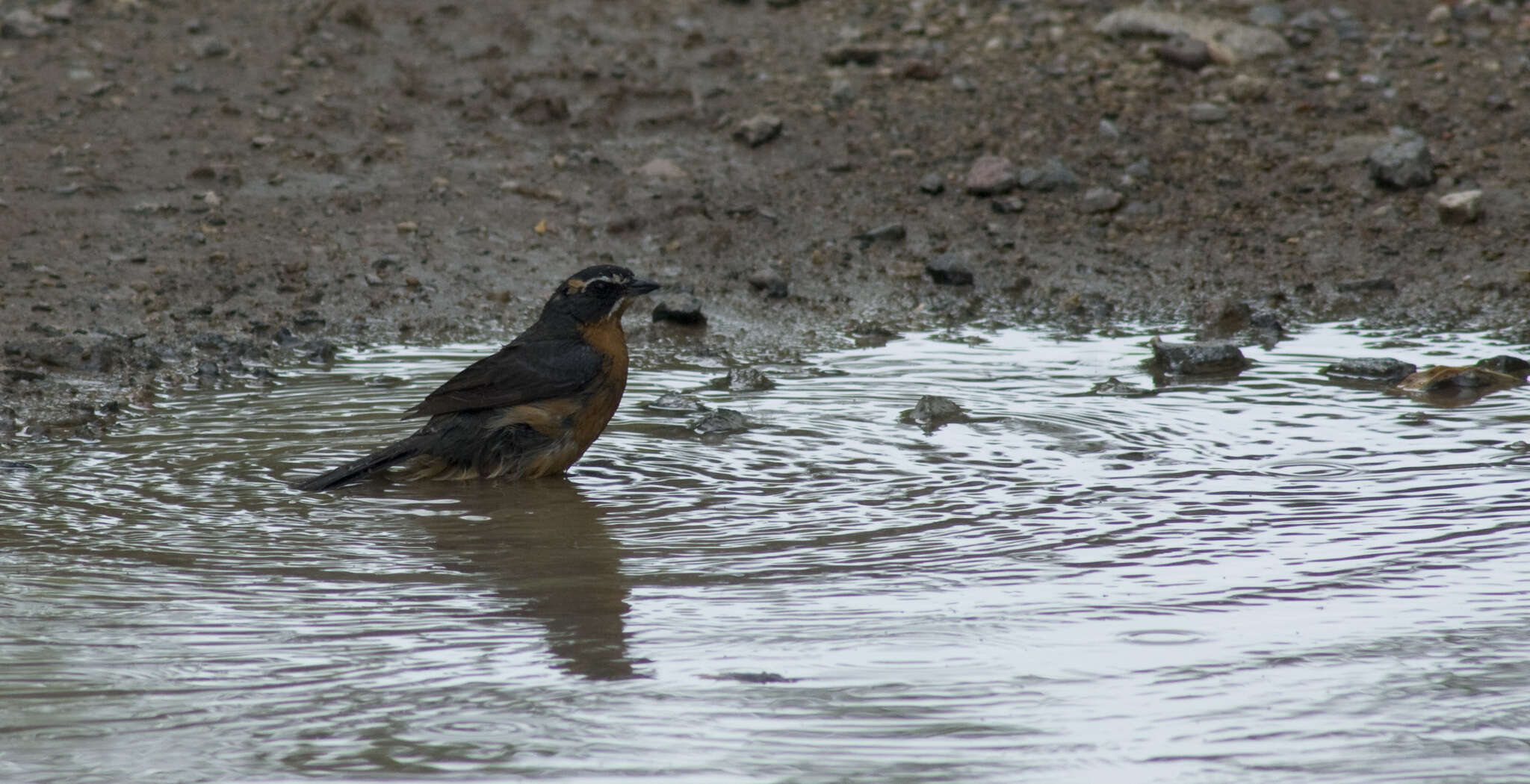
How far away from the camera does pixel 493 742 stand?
3.58m

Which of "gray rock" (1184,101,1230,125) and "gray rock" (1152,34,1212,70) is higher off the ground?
"gray rock" (1152,34,1212,70)

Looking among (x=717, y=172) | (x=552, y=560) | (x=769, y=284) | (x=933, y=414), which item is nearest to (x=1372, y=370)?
(x=933, y=414)

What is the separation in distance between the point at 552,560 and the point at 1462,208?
5.84 m

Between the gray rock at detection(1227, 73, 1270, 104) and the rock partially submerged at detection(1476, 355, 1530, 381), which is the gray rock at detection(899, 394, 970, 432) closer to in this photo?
the rock partially submerged at detection(1476, 355, 1530, 381)

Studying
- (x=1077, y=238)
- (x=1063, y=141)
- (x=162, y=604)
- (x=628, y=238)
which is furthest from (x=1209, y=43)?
(x=162, y=604)

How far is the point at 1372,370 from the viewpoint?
7.13 m

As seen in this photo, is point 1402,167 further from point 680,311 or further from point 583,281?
point 583,281

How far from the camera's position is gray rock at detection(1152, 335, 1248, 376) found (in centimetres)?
732

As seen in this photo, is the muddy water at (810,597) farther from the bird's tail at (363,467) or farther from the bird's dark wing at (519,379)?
the bird's dark wing at (519,379)

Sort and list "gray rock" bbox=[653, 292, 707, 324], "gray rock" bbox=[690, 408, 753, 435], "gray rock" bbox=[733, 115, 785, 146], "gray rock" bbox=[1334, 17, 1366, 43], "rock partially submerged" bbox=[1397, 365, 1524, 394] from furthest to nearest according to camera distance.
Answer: "gray rock" bbox=[1334, 17, 1366, 43]
"gray rock" bbox=[733, 115, 785, 146]
"gray rock" bbox=[653, 292, 707, 324]
"rock partially submerged" bbox=[1397, 365, 1524, 394]
"gray rock" bbox=[690, 408, 753, 435]

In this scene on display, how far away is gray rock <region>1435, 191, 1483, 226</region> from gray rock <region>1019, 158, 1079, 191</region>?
1.91m

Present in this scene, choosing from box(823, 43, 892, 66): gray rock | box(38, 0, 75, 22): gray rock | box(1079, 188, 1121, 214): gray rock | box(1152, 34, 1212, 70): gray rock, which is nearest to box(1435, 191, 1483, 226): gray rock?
box(1079, 188, 1121, 214): gray rock

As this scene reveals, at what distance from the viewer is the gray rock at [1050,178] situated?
31.1ft

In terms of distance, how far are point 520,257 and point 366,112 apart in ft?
6.22
